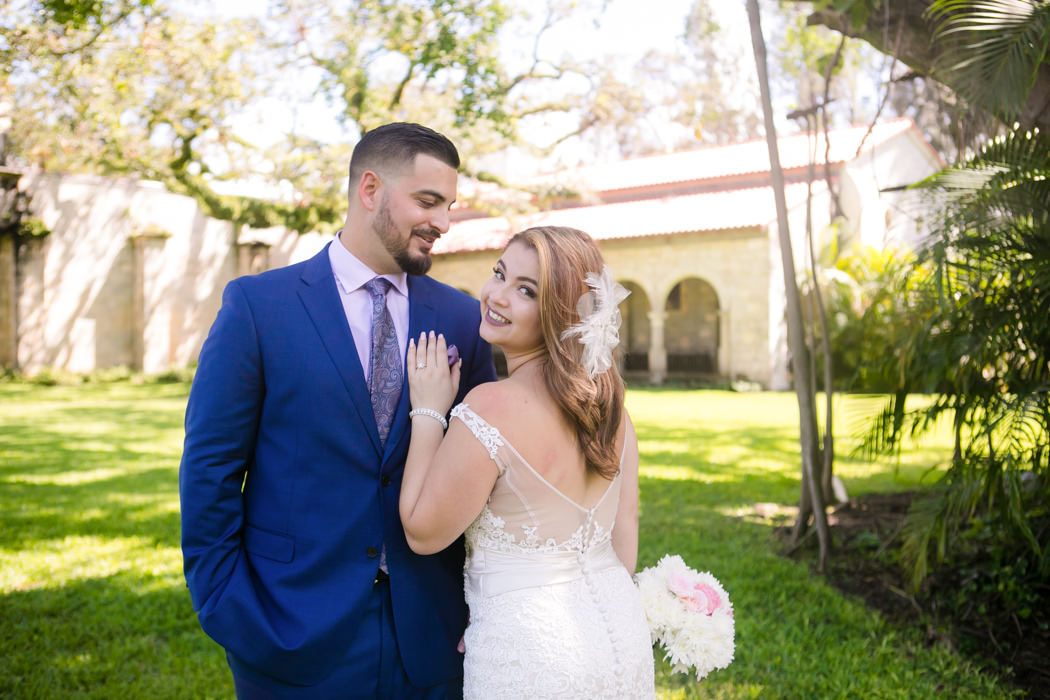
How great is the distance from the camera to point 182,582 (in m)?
5.40

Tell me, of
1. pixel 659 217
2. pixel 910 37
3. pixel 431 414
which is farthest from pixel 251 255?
pixel 431 414

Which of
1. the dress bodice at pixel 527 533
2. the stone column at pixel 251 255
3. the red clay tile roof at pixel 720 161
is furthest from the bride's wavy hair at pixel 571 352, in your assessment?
the stone column at pixel 251 255

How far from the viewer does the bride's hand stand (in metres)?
2.06

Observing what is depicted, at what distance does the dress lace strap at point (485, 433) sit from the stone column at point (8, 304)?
22687mm

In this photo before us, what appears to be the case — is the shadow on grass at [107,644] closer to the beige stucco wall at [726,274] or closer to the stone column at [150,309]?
the beige stucco wall at [726,274]

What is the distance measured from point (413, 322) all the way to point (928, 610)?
13.7 ft

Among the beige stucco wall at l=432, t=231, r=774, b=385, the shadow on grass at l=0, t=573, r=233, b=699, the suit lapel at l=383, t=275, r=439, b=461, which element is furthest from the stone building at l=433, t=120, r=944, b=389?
the suit lapel at l=383, t=275, r=439, b=461

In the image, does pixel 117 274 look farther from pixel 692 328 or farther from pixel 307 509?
pixel 307 509

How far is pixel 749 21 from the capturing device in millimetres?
5207

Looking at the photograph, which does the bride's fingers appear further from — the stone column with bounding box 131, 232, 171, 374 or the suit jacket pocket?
the stone column with bounding box 131, 232, 171, 374

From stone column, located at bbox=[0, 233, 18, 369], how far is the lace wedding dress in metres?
22.6

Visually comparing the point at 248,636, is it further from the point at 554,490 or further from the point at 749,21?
the point at 749,21

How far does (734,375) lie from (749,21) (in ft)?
52.3

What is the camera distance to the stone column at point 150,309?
2242 centimetres
